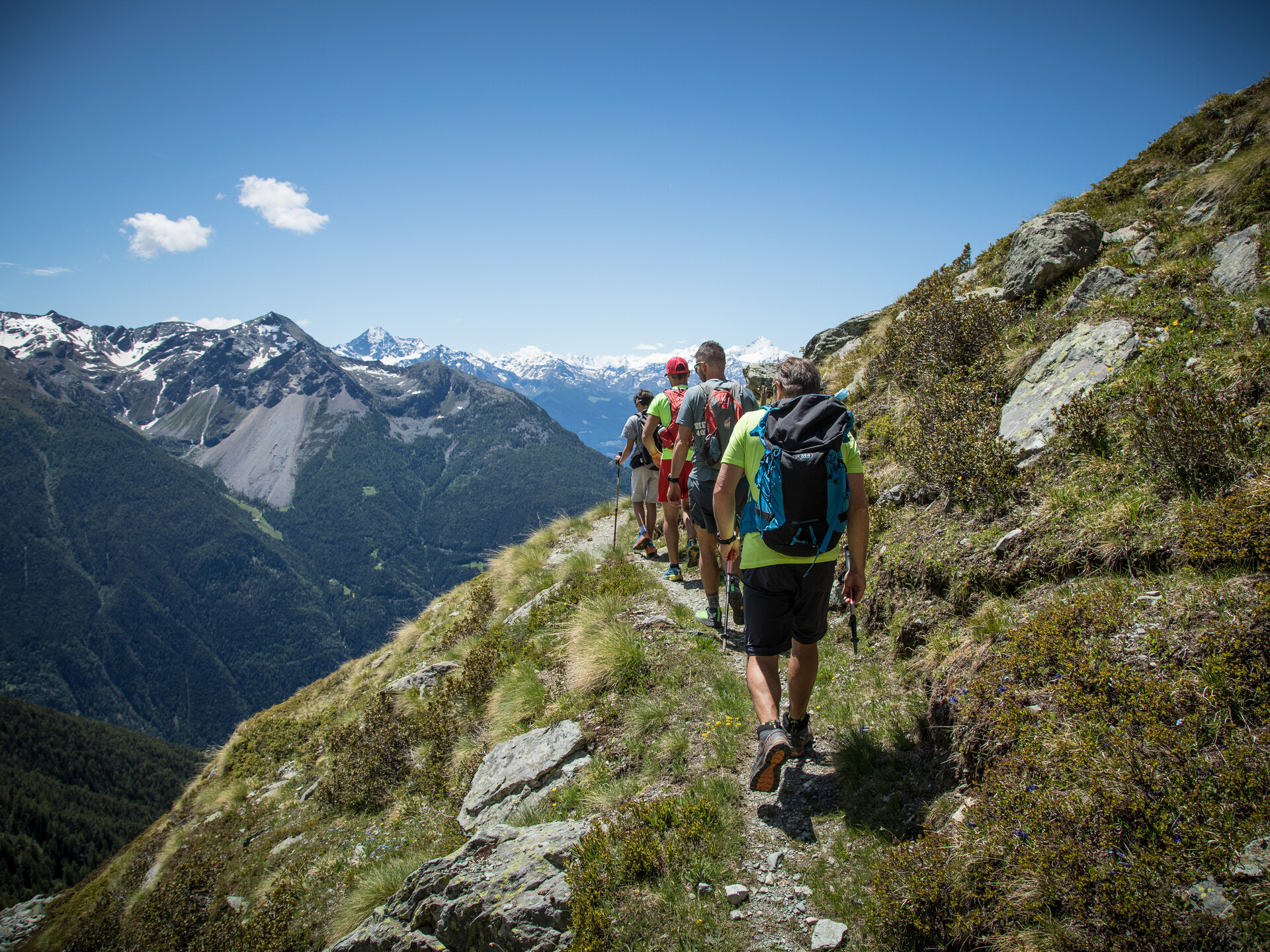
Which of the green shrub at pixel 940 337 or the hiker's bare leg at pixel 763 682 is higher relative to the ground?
the green shrub at pixel 940 337

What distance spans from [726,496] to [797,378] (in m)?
1.09

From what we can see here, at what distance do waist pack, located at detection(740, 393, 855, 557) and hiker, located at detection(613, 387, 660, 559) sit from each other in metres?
6.13

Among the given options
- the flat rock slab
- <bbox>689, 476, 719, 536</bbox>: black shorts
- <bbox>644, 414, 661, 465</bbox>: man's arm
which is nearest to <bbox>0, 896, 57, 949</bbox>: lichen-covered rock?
<bbox>644, 414, 661, 465</bbox>: man's arm

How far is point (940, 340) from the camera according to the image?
9.95 metres

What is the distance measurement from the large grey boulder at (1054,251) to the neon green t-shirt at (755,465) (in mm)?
7973

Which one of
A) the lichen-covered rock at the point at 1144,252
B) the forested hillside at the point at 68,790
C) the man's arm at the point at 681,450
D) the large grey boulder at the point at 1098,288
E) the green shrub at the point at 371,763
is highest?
the lichen-covered rock at the point at 1144,252

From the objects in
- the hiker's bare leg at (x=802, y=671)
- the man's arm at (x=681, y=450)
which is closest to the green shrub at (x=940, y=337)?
the man's arm at (x=681, y=450)

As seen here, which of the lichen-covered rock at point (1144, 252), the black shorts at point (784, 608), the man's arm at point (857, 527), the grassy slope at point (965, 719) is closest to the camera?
the grassy slope at point (965, 719)

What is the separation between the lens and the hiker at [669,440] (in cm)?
778

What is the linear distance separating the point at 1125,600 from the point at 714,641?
409cm

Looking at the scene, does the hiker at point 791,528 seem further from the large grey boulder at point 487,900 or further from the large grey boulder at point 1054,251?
the large grey boulder at point 1054,251

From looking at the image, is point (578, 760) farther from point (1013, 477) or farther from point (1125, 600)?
point (1013, 477)

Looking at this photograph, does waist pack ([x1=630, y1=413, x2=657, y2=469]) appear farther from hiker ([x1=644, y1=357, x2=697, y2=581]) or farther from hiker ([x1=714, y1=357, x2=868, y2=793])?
hiker ([x1=714, y1=357, x2=868, y2=793])

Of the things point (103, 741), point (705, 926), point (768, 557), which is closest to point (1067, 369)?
point (768, 557)
